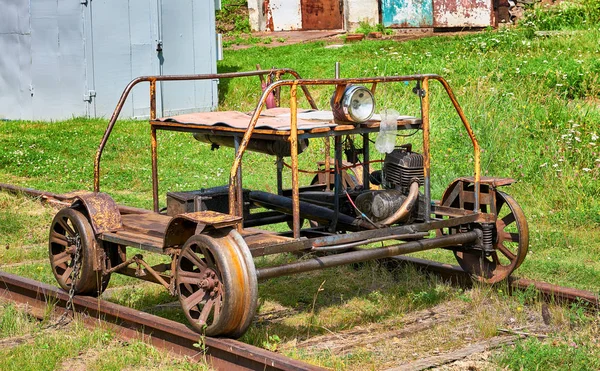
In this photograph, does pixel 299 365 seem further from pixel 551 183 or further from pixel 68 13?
pixel 68 13

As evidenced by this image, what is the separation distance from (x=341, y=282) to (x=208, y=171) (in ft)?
18.6

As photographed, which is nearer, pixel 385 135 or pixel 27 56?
pixel 385 135

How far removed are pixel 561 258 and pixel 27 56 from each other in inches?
478

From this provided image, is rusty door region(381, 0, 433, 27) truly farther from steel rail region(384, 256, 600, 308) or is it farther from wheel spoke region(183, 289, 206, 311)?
wheel spoke region(183, 289, 206, 311)

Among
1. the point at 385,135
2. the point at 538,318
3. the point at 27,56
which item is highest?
the point at 27,56

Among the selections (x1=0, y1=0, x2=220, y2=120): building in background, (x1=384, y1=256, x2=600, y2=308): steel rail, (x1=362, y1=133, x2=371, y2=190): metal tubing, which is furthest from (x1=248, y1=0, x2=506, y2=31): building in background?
(x1=362, y1=133, x2=371, y2=190): metal tubing

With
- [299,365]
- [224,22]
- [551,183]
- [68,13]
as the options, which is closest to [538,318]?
[299,365]

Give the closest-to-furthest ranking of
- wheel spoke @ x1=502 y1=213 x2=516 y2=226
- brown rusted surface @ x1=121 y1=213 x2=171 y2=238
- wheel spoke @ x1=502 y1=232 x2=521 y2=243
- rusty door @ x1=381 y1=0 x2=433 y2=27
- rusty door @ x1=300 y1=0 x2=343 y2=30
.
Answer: brown rusted surface @ x1=121 y1=213 x2=171 y2=238 < wheel spoke @ x1=502 y1=232 x2=521 y2=243 < wheel spoke @ x1=502 y1=213 x2=516 y2=226 < rusty door @ x1=381 y1=0 x2=433 y2=27 < rusty door @ x1=300 y1=0 x2=343 y2=30

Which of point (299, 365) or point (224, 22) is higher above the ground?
point (224, 22)

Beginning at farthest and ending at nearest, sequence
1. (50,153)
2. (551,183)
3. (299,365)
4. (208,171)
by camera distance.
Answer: (50,153)
(208,171)
(551,183)
(299,365)

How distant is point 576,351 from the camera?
19.6ft

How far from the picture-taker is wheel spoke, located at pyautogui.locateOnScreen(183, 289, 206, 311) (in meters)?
6.30

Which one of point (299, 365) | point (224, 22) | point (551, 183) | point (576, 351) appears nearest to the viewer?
point (299, 365)

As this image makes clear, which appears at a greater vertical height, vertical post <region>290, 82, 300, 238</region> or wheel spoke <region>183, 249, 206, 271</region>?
vertical post <region>290, 82, 300, 238</region>
